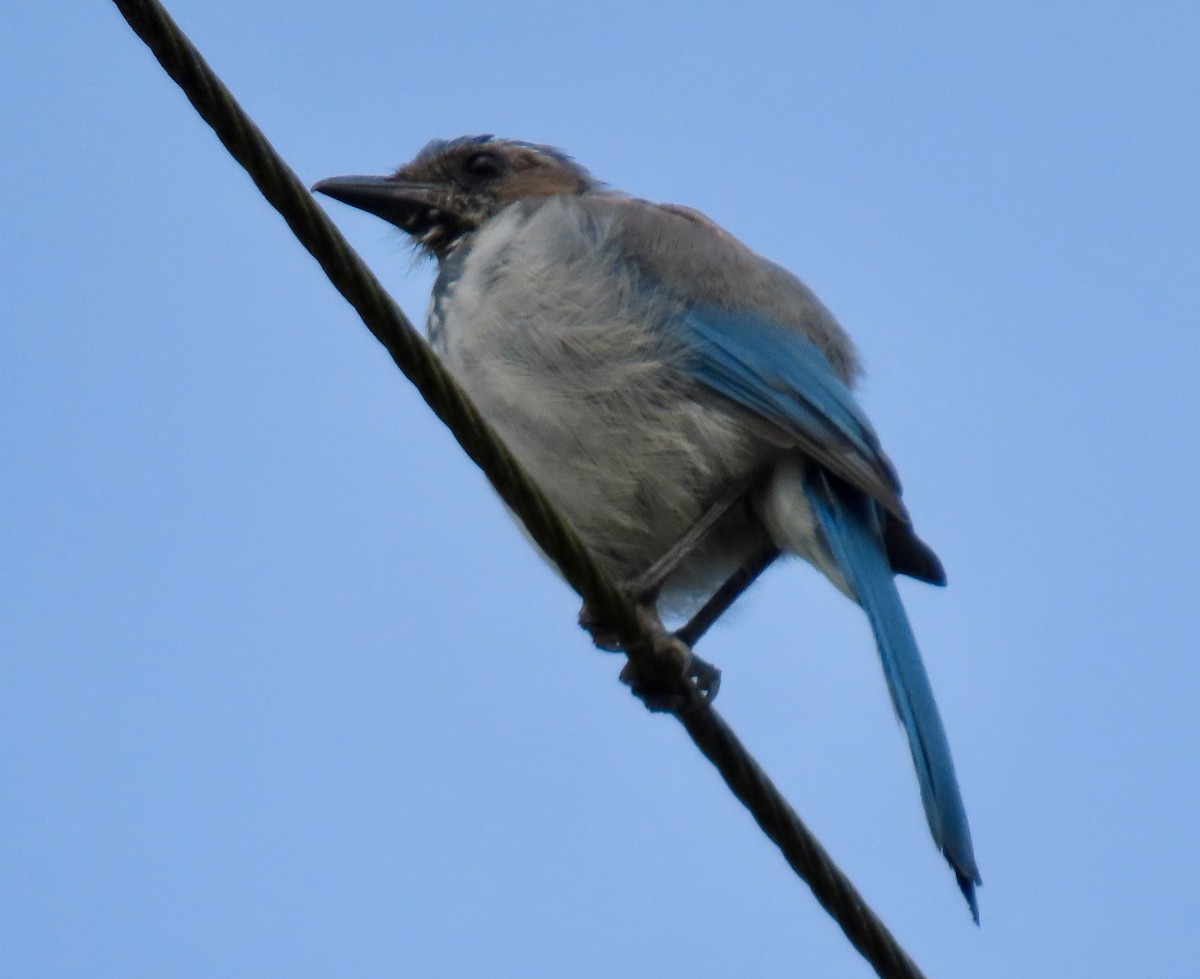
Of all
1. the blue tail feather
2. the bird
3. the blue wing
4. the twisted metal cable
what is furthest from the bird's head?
the twisted metal cable

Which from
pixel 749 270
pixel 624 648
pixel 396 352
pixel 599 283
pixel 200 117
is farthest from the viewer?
pixel 749 270

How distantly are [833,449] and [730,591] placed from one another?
2.03 ft

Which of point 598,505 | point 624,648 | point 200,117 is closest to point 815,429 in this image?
point 598,505

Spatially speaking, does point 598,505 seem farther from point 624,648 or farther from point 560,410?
point 624,648

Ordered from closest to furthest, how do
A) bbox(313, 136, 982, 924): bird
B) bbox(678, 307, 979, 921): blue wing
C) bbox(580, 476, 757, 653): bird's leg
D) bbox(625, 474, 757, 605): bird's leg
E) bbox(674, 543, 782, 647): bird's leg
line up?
bbox(678, 307, 979, 921): blue wing
bbox(580, 476, 757, 653): bird's leg
bbox(625, 474, 757, 605): bird's leg
bbox(313, 136, 982, 924): bird
bbox(674, 543, 782, 647): bird's leg

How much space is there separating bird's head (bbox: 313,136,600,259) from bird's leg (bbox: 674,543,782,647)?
1.81 metres

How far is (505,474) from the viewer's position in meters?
3.54

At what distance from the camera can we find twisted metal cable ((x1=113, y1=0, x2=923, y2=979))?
311 centimetres

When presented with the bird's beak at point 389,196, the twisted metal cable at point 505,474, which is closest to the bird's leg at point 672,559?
the twisted metal cable at point 505,474

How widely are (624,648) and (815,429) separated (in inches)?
47.3

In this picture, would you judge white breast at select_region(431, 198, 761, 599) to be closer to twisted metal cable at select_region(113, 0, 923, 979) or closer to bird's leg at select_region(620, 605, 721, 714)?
bird's leg at select_region(620, 605, 721, 714)

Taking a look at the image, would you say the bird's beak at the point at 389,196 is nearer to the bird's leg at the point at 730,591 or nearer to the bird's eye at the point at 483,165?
the bird's eye at the point at 483,165

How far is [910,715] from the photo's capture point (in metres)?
4.47

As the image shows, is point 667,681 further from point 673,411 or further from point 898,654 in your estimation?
point 673,411
